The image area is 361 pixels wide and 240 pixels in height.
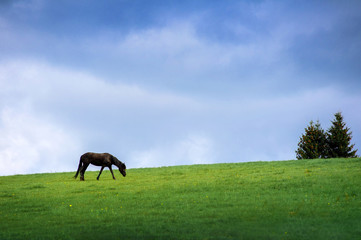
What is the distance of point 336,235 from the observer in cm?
1341

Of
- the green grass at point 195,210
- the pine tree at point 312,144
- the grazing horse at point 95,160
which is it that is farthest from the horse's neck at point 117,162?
the pine tree at point 312,144

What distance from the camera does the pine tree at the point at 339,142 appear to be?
201 feet

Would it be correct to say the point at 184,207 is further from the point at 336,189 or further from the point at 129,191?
the point at 336,189

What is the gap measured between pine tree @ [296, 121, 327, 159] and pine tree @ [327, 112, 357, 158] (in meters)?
1.18

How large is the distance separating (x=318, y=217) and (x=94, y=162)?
887 inches

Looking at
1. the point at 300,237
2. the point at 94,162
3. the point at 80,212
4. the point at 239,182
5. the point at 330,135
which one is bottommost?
the point at 300,237

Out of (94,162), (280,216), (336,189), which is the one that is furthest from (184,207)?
(94,162)

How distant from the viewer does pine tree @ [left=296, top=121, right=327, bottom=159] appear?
60.7m

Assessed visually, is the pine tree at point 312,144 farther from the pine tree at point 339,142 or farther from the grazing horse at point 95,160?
the grazing horse at point 95,160

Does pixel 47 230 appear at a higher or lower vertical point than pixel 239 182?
lower

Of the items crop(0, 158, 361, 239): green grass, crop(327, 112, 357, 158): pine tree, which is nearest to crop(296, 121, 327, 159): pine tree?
crop(327, 112, 357, 158): pine tree

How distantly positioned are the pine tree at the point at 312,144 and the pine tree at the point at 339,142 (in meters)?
1.18

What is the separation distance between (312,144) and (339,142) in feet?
16.5

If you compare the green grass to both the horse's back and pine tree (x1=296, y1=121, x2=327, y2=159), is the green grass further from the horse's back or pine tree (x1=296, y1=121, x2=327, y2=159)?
pine tree (x1=296, y1=121, x2=327, y2=159)
